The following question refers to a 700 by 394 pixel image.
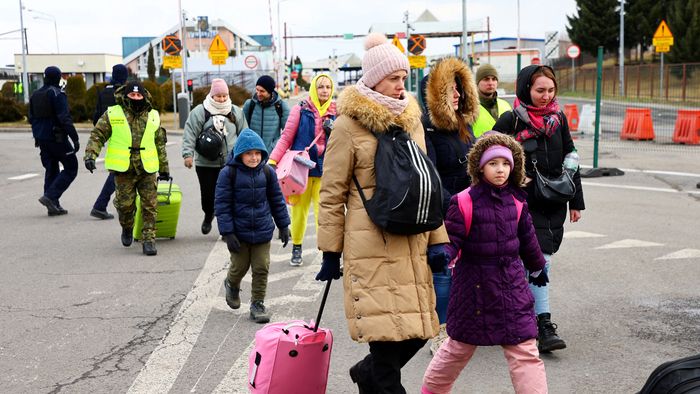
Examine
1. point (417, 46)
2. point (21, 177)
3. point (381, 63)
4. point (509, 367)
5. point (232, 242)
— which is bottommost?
point (21, 177)

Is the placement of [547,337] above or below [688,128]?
above

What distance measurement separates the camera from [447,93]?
574cm

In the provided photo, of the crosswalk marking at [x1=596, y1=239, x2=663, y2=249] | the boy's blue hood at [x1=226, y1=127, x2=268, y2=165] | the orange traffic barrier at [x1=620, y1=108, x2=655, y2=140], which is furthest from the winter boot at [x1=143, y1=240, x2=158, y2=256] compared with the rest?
the orange traffic barrier at [x1=620, y1=108, x2=655, y2=140]

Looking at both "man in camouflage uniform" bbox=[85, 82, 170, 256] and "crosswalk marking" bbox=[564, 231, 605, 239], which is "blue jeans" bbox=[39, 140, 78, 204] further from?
"crosswalk marking" bbox=[564, 231, 605, 239]

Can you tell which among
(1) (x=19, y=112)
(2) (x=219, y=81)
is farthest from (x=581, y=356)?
(1) (x=19, y=112)

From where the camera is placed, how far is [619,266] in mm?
8875

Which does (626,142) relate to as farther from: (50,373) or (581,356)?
(50,373)

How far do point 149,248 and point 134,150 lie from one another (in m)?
1.03

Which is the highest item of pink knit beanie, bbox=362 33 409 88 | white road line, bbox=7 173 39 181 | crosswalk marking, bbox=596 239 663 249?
pink knit beanie, bbox=362 33 409 88

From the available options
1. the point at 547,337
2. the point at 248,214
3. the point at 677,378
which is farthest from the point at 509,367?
the point at 248,214

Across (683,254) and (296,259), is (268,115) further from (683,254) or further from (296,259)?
(683,254)

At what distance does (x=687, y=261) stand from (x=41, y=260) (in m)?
6.41

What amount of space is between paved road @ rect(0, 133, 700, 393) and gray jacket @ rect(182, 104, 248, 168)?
3.03ft

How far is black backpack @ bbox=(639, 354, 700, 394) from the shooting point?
12.7 ft
